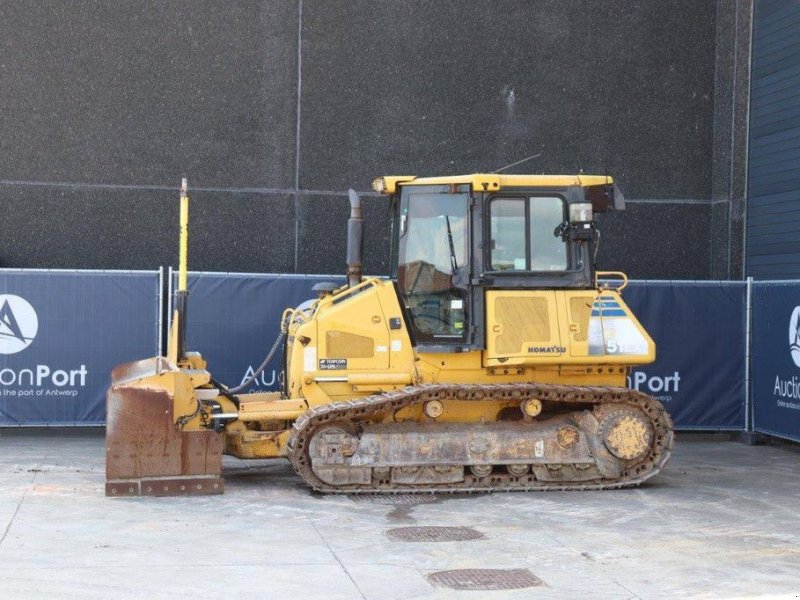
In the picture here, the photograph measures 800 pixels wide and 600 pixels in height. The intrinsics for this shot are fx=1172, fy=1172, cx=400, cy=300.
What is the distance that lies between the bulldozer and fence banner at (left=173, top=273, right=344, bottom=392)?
9.76ft

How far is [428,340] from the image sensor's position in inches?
479

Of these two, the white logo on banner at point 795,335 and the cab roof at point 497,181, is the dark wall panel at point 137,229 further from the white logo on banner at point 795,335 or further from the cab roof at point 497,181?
the white logo on banner at point 795,335

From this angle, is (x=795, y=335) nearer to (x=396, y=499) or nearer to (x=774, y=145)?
(x=774, y=145)

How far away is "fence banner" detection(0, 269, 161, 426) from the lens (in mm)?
15117

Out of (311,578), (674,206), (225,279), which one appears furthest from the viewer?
(674,206)

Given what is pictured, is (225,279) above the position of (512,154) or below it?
below

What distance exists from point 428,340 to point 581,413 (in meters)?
1.76

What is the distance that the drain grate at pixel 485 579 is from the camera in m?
8.16

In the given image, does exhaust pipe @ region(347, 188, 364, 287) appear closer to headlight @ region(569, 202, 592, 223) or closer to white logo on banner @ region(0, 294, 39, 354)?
headlight @ region(569, 202, 592, 223)

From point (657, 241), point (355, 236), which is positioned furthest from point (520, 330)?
point (657, 241)

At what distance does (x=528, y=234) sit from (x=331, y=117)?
6.49 metres

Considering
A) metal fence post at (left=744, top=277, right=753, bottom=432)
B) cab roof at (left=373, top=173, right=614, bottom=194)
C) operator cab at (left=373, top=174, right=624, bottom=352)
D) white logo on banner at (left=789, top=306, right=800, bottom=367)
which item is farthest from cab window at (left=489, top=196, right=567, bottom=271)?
metal fence post at (left=744, top=277, right=753, bottom=432)

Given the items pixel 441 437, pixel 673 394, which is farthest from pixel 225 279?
pixel 673 394

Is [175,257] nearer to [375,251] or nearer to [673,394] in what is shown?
[375,251]
